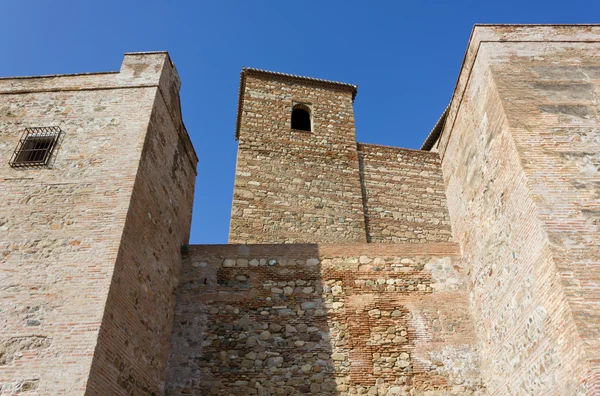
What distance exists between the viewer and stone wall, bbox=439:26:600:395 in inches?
196

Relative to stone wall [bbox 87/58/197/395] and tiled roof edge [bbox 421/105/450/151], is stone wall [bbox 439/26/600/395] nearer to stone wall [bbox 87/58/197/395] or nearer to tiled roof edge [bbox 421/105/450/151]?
tiled roof edge [bbox 421/105/450/151]

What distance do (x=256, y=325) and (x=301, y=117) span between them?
691 centimetres

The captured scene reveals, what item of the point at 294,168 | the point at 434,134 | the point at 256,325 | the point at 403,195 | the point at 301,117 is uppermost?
the point at 301,117

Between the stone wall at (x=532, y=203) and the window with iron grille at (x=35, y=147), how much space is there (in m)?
5.80

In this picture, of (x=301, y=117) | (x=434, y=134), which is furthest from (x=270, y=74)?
(x=434, y=134)

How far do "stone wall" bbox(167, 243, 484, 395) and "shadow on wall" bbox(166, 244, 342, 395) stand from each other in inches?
0.5

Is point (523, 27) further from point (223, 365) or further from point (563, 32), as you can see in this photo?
point (223, 365)

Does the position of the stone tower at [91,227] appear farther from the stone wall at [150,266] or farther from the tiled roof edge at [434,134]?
the tiled roof edge at [434,134]

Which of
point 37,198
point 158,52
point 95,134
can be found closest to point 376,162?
point 158,52

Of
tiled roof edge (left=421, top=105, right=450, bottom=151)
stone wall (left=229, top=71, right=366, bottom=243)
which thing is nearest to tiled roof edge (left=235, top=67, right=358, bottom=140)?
stone wall (left=229, top=71, right=366, bottom=243)

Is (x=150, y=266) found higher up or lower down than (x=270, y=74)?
lower down

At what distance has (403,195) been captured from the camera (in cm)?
1141

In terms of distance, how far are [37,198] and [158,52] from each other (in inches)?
114

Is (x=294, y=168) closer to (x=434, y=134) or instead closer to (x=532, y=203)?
(x=434, y=134)
